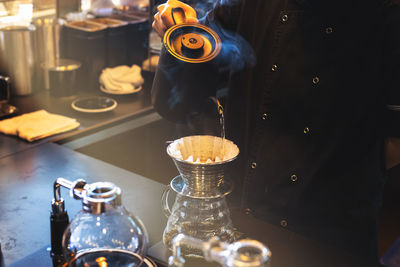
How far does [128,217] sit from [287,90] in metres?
0.92

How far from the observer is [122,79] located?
118 inches

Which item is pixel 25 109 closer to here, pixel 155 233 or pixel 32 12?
pixel 32 12

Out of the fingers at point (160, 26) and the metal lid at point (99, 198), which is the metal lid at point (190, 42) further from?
the metal lid at point (99, 198)

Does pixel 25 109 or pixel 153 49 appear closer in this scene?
pixel 25 109

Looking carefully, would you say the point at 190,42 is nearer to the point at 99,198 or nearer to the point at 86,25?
the point at 99,198

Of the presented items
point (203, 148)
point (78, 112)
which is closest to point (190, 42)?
point (203, 148)

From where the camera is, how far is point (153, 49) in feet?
11.1

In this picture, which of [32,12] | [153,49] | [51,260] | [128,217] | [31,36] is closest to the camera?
[128,217]

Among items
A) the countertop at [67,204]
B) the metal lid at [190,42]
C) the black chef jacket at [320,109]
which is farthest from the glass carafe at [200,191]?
the black chef jacket at [320,109]

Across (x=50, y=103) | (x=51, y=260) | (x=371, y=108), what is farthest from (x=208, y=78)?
(x=50, y=103)

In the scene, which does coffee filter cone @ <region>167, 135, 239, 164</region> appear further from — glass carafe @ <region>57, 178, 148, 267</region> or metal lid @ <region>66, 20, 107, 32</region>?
metal lid @ <region>66, 20, 107, 32</region>

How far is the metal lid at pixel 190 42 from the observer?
1304 millimetres

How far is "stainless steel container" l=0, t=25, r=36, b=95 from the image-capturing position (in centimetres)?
278

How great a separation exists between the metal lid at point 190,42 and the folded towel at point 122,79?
66.9 inches
